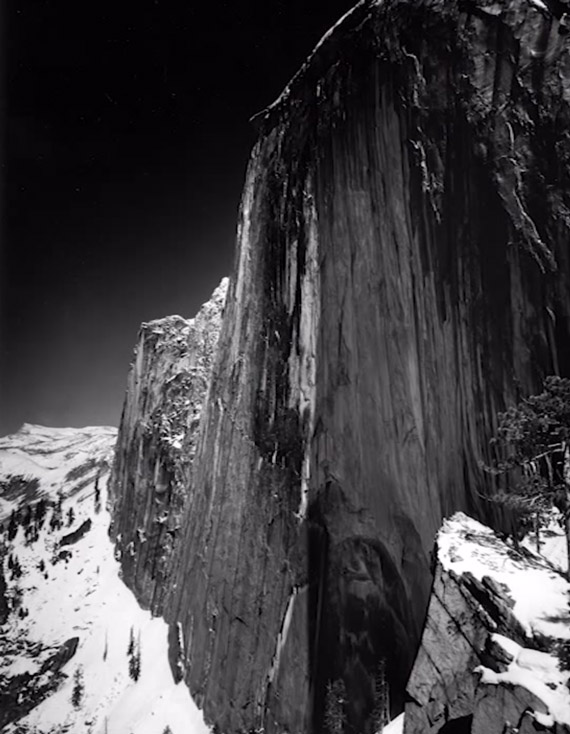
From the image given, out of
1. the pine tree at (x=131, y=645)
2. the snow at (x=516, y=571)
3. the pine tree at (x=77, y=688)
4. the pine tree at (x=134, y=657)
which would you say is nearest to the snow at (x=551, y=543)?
the snow at (x=516, y=571)

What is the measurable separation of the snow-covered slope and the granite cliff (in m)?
16.9

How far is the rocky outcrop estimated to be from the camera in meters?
10.3

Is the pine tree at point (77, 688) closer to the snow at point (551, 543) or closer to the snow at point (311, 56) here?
the snow at point (551, 543)

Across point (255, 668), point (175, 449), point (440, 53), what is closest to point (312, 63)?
point (440, 53)

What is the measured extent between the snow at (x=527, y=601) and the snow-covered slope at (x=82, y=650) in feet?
119

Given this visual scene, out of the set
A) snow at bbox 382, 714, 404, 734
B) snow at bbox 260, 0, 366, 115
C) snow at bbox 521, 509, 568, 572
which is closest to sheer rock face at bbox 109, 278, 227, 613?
snow at bbox 260, 0, 366, 115

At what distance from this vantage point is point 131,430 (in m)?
95.4

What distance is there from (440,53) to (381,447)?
736 inches

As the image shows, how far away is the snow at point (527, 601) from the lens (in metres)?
10.1

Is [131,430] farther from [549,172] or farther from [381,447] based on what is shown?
[549,172]

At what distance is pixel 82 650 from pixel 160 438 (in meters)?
40.2

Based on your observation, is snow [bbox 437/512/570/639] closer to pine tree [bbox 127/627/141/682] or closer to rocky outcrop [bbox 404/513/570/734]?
rocky outcrop [bbox 404/513/570/734]

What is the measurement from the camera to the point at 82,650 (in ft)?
263

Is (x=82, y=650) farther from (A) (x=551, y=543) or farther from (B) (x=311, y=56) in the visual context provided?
(B) (x=311, y=56)
